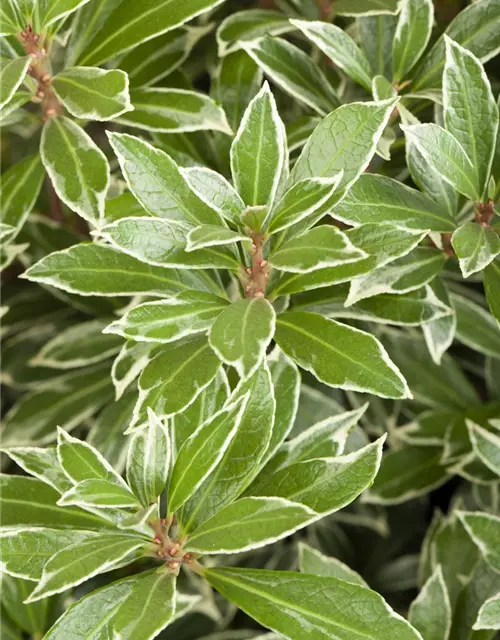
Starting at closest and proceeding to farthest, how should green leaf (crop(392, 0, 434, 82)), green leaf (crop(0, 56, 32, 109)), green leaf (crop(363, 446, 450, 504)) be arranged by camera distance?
green leaf (crop(0, 56, 32, 109)) → green leaf (crop(392, 0, 434, 82)) → green leaf (crop(363, 446, 450, 504))

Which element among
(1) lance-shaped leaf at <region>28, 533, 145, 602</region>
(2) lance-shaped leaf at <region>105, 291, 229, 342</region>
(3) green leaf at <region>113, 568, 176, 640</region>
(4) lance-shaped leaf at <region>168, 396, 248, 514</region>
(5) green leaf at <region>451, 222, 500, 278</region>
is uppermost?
(5) green leaf at <region>451, 222, 500, 278</region>

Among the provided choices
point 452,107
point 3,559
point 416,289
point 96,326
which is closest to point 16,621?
point 3,559

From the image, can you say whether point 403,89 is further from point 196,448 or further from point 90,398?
point 90,398

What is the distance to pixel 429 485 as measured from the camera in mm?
1295

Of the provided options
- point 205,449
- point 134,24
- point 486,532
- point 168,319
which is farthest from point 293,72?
point 486,532

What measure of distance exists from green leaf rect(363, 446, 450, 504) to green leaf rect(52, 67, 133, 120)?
2.43 feet

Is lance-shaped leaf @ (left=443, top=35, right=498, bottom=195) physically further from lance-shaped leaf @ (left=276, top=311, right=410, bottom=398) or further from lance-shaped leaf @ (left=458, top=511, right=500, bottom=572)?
lance-shaped leaf @ (left=458, top=511, right=500, bottom=572)

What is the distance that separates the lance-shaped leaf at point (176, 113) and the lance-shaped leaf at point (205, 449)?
40 centimetres

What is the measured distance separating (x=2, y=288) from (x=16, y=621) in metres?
0.61

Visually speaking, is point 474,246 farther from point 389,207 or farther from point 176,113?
point 176,113

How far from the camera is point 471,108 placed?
89cm

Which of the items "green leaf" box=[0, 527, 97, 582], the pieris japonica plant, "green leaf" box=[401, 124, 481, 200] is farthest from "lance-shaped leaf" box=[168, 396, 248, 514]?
"green leaf" box=[401, 124, 481, 200]

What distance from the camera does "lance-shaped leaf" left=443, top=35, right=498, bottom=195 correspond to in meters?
0.88

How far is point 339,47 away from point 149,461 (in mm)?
558
